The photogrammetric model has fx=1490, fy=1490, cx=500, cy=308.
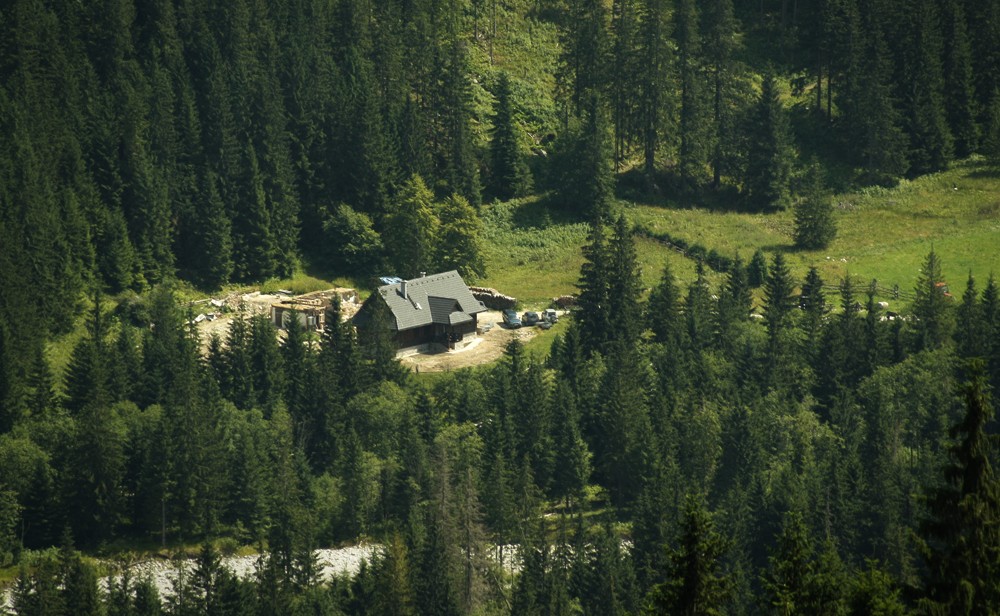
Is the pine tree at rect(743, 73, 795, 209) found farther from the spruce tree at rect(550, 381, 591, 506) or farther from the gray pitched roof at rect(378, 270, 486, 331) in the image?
the spruce tree at rect(550, 381, 591, 506)

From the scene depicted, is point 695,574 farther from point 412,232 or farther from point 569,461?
point 412,232

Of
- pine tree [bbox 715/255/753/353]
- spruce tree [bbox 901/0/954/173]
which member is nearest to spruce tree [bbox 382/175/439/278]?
pine tree [bbox 715/255/753/353]

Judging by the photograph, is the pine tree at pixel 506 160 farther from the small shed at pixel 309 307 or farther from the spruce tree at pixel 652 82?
the small shed at pixel 309 307

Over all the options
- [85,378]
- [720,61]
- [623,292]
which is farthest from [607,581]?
[720,61]

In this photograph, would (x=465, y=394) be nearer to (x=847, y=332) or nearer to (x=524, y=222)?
(x=847, y=332)

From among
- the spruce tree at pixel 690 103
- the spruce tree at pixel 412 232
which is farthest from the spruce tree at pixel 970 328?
the spruce tree at pixel 412 232
